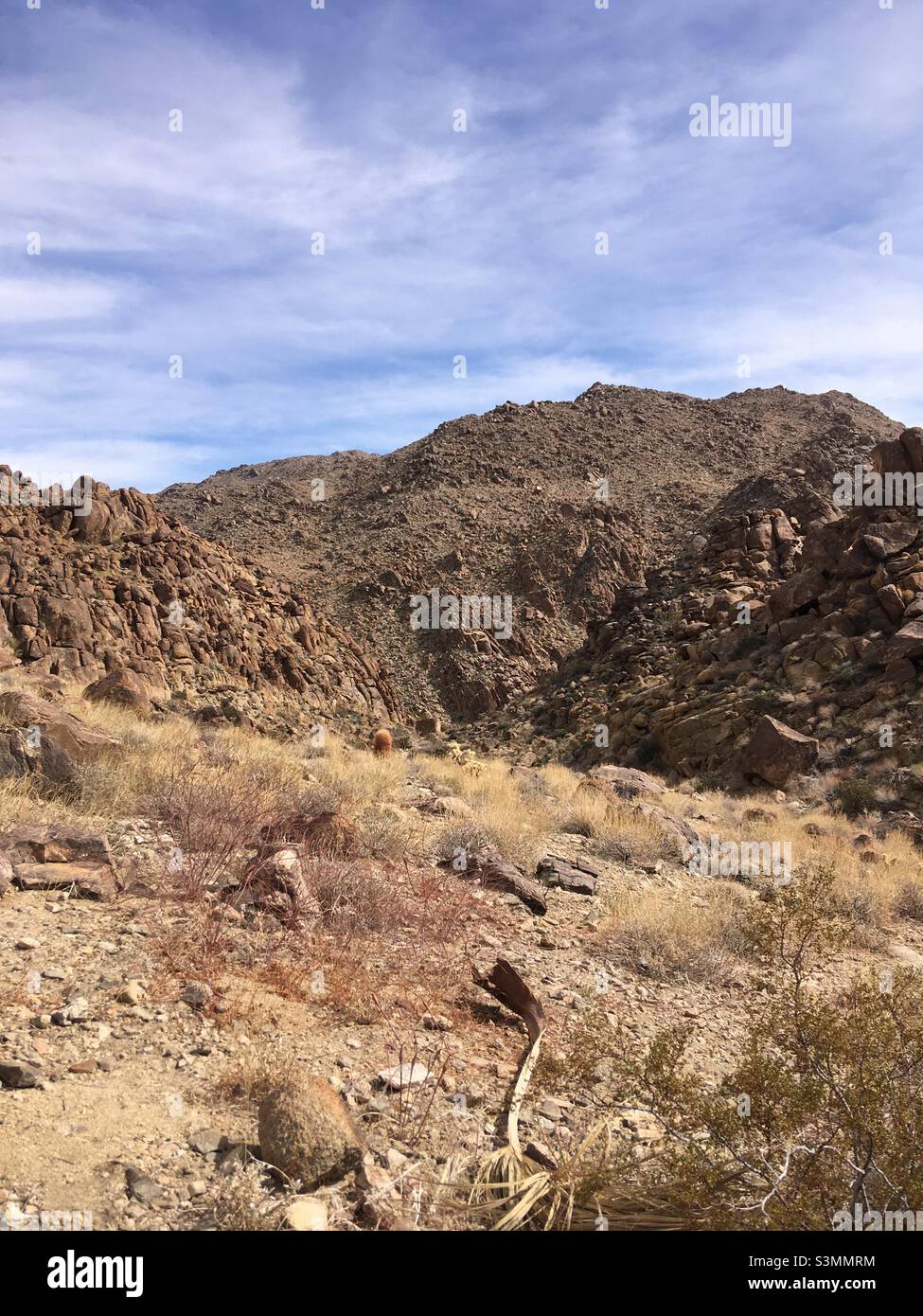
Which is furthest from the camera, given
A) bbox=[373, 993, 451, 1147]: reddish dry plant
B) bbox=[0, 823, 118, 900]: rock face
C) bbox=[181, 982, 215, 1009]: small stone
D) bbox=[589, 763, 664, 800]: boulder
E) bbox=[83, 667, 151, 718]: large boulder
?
bbox=[589, 763, 664, 800]: boulder

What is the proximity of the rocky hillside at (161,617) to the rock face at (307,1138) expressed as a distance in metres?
14.4

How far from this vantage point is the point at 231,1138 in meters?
3.05

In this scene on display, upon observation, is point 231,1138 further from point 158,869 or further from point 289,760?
point 289,760

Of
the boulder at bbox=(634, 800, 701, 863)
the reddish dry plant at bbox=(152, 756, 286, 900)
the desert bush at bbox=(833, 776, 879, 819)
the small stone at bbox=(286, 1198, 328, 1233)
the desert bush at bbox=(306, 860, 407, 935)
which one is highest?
the reddish dry plant at bbox=(152, 756, 286, 900)

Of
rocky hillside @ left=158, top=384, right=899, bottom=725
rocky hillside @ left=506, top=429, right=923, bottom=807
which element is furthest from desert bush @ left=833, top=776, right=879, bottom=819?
rocky hillside @ left=158, top=384, right=899, bottom=725

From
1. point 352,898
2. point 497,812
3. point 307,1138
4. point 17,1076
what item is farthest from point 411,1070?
point 497,812

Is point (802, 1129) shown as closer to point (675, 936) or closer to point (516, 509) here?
point (675, 936)

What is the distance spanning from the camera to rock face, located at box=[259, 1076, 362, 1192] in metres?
2.89

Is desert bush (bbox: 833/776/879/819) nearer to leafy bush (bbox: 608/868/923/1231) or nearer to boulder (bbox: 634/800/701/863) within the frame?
boulder (bbox: 634/800/701/863)

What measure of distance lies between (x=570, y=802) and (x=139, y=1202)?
8968 mm

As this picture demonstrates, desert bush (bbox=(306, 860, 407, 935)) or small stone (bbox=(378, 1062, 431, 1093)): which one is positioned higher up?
desert bush (bbox=(306, 860, 407, 935))

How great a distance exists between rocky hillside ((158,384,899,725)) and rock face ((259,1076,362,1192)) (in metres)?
27.7

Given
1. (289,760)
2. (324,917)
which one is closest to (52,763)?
(324,917)

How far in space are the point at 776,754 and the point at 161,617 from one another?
53.4ft
